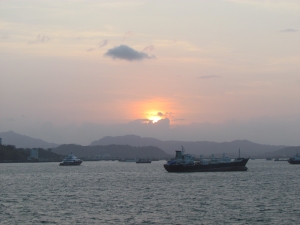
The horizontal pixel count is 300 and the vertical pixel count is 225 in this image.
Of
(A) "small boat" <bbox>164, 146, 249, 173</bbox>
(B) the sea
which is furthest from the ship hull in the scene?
(B) the sea

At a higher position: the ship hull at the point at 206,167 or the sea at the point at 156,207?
the ship hull at the point at 206,167

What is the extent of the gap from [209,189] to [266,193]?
818 centimetres

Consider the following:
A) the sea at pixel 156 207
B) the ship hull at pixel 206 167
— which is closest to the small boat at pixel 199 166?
the ship hull at pixel 206 167

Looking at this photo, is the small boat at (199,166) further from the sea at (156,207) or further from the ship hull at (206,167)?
the sea at (156,207)

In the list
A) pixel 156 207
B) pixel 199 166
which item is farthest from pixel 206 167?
pixel 156 207

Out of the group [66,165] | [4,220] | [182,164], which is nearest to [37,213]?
[4,220]

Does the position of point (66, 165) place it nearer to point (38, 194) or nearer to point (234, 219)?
point (38, 194)

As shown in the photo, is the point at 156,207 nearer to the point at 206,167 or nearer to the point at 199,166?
the point at 199,166

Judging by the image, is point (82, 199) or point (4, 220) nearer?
point (4, 220)

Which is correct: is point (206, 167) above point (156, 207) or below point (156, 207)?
above

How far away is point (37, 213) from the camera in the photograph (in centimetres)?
4222

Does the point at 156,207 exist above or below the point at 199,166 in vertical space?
below

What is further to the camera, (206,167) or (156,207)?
(206,167)

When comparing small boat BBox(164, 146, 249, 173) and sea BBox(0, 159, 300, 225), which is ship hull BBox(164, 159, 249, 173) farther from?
sea BBox(0, 159, 300, 225)
